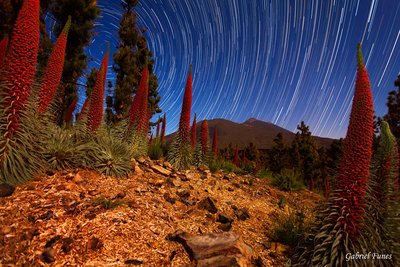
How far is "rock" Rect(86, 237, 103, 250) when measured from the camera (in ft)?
12.0

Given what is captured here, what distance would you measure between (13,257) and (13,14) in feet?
32.7

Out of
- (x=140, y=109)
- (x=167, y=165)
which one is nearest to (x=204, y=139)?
(x=167, y=165)

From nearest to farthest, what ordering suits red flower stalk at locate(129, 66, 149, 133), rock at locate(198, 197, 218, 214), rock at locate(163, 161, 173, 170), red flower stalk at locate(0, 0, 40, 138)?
red flower stalk at locate(0, 0, 40, 138), rock at locate(198, 197, 218, 214), red flower stalk at locate(129, 66, 149, 133), rock at locate(163, 161, 173, 170)

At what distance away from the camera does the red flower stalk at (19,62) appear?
4461mm

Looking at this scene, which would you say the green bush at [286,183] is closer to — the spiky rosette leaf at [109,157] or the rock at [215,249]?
the spiky rosette leaf at [109,157]

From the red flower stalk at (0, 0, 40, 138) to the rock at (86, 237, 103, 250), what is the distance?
2362 millimetres

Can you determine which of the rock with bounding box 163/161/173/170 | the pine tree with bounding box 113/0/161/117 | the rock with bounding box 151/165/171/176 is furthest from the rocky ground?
the pine tree with bounding box 113/0/161/117

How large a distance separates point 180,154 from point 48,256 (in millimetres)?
6264

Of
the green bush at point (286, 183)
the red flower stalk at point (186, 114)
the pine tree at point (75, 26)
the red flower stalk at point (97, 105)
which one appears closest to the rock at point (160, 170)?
the red flower stalk at point (186, 114)

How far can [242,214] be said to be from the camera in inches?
247

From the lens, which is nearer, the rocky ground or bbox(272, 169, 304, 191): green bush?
the rocky ground

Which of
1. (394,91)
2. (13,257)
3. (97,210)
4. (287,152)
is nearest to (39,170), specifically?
(97,210)

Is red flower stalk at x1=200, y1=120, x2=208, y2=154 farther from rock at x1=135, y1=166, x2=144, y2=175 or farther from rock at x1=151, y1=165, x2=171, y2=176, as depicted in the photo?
rock at x1=135, y1=166, x2=144, y2=175

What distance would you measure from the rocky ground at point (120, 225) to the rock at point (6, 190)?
0.08 m
